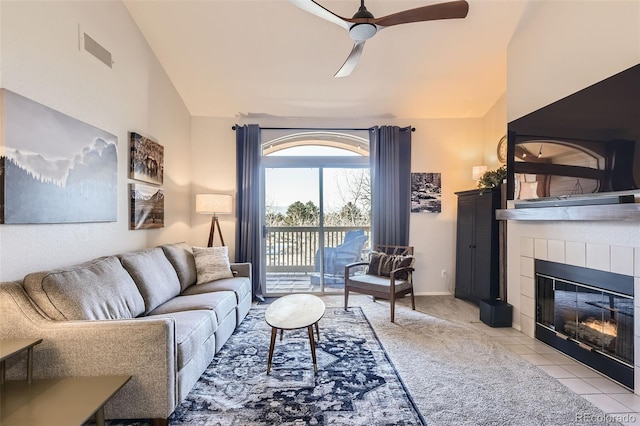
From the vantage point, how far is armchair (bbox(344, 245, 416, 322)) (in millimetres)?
3369

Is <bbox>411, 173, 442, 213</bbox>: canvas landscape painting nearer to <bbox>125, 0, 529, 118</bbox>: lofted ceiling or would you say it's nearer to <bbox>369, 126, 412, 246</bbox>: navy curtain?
<bbox>369, 126, 412, 246</bbox>: navy curtain

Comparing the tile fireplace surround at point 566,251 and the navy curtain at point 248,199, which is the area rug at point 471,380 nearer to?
the tile fireplace surround at point 566,251

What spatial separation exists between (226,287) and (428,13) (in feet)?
10.0

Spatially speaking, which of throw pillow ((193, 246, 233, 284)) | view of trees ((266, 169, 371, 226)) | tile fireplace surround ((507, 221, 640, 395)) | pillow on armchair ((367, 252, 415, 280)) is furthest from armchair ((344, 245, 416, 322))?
throw pillow ((193, 246, 233, 284))

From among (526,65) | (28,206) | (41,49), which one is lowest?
(28,206)

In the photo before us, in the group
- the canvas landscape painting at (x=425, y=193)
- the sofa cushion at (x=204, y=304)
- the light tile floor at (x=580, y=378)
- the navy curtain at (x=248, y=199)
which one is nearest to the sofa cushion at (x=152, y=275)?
the sofa cushion at (x=204, y=304)

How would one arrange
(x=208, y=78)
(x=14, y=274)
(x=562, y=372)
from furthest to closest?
1. (x=208, y=78)
2. (x=562, y=372)
3. (x=14, y=274)

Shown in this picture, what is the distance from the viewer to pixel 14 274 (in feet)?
5.72

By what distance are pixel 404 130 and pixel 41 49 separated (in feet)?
12.8

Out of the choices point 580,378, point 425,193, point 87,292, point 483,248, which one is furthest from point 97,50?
point 580,378

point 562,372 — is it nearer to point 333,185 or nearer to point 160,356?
point 160,356

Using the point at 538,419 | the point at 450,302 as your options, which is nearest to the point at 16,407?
the point at 538,419

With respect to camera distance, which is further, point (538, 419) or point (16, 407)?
point (538, 419)

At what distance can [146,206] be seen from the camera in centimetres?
309
